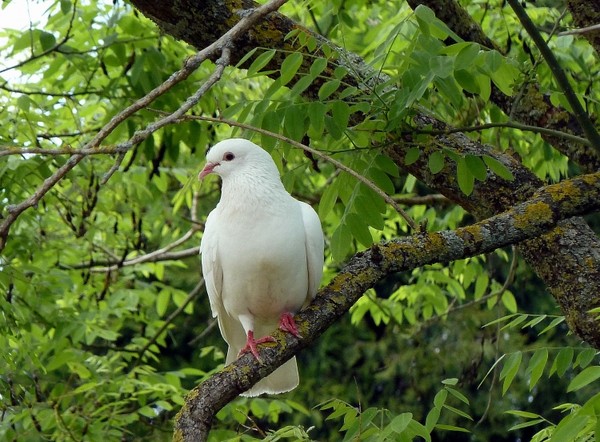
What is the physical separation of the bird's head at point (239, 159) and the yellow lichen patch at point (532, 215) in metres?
1.09

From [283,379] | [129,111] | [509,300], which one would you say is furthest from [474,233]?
[509,300]

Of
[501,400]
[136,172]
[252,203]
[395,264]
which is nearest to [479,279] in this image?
[136,172]

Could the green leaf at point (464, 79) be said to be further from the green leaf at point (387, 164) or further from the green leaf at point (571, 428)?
the green leaf at point (571, 428)

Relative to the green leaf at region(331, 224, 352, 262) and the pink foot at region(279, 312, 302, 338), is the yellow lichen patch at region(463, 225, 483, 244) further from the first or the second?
the pink foot at region(279, 312, 302, 338)

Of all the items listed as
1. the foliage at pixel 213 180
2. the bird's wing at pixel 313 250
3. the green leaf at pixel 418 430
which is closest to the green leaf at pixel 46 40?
the foliage at pixel 213 180

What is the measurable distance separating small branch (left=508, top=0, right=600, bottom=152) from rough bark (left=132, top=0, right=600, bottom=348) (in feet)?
2.18

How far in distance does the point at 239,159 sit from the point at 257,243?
42 cm

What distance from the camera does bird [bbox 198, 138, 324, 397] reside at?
3.84 meters

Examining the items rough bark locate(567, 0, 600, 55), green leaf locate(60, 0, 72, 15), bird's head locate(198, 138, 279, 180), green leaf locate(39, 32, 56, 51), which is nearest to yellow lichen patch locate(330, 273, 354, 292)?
bird's head locate(198, 138, 279, 180)

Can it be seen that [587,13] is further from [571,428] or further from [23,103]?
[23,103]

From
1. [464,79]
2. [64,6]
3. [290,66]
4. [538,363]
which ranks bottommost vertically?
[538,363]

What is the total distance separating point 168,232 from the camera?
30.6 feet

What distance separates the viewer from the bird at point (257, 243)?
3.84 m

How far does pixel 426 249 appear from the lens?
3.24m
